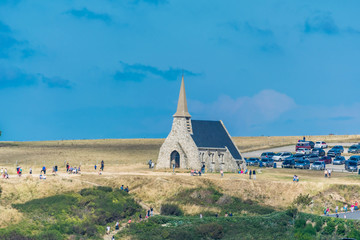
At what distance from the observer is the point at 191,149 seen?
78688 millimetres

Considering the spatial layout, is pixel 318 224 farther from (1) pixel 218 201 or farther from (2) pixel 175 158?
(2) pixel 175 158

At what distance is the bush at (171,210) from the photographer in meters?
60.8

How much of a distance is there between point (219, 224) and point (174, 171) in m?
23.5

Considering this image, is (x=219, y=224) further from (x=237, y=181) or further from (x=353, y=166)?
(x=353, y=166)

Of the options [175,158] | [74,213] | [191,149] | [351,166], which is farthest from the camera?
[175,158]

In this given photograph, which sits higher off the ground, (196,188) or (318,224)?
(196,188)

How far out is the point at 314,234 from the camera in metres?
49.9

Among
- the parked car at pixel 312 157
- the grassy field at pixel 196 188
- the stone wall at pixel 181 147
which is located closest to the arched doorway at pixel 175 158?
the stone wall at pixel 181 147

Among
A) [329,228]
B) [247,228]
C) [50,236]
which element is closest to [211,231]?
[247,228]

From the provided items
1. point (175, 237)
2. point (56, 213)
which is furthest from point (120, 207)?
point (175, 237)

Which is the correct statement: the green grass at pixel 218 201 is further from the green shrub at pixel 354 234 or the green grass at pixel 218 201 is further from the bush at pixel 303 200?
the green shrub at pixel 354 234

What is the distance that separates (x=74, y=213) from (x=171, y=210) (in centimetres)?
1110

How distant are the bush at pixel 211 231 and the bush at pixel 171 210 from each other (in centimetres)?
896

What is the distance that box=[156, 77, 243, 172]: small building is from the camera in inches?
3098
